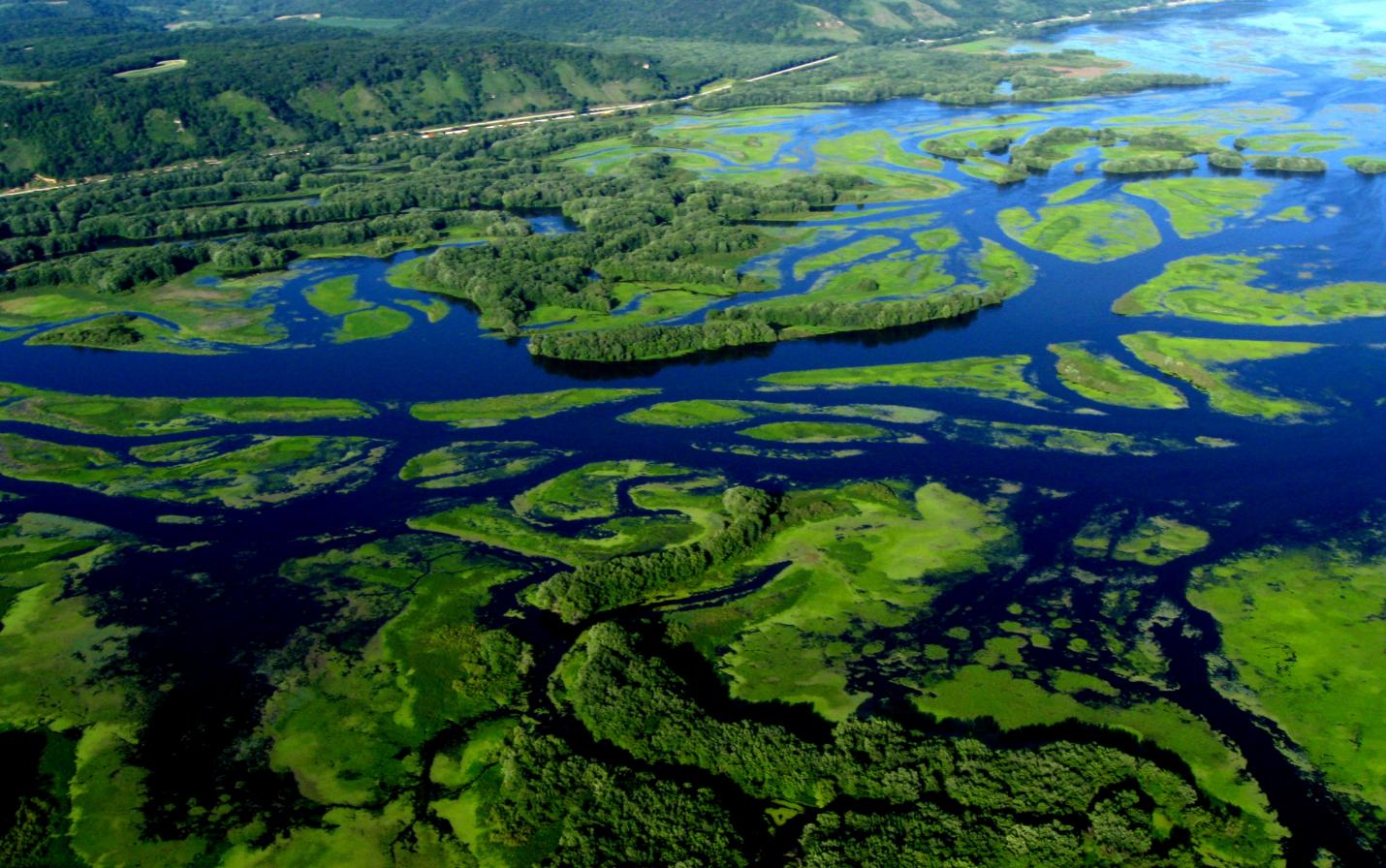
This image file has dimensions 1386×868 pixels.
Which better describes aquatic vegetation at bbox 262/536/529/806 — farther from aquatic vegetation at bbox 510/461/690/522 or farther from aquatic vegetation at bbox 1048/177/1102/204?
aquatic vegetation at bbox 1048/177/1102/204

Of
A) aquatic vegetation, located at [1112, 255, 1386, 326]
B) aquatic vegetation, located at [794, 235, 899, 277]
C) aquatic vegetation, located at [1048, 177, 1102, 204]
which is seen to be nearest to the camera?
aquatic vegetation, located at [1112, 255, 1386, 326]

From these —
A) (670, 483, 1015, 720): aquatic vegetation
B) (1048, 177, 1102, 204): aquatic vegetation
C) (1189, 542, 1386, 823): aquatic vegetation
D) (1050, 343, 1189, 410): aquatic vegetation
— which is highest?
(1048, 177, 1102, 204): aquatic vegetation

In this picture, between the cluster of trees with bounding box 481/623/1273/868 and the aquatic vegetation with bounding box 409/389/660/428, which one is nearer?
the cluster of trees with bounding box 481/623/1273/868

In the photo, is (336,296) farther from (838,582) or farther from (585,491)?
(838,582)

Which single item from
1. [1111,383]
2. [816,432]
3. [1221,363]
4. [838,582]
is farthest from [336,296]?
[1221,363]

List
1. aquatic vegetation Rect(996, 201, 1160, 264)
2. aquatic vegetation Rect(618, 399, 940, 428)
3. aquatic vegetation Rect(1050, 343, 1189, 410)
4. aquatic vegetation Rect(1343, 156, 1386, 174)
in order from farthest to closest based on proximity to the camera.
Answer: aquatic vegetation Rect(1343, 156, 1386, 174)
aquatic vegetation Rect(996, 201, 1160, 264)
aquatic vegetation Rect(1050, 343, 1189, 410)
aquatic vegetation Rect(618, 399, 940, 428)

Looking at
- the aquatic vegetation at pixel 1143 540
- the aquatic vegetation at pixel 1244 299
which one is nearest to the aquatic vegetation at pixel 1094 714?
the aquatic vegetation at pixel 1143 540

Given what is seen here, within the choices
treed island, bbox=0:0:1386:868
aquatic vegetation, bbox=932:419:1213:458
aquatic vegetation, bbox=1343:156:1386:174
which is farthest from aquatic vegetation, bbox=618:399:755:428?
aquatic vegetation, bbox=1343:156:1386:174
